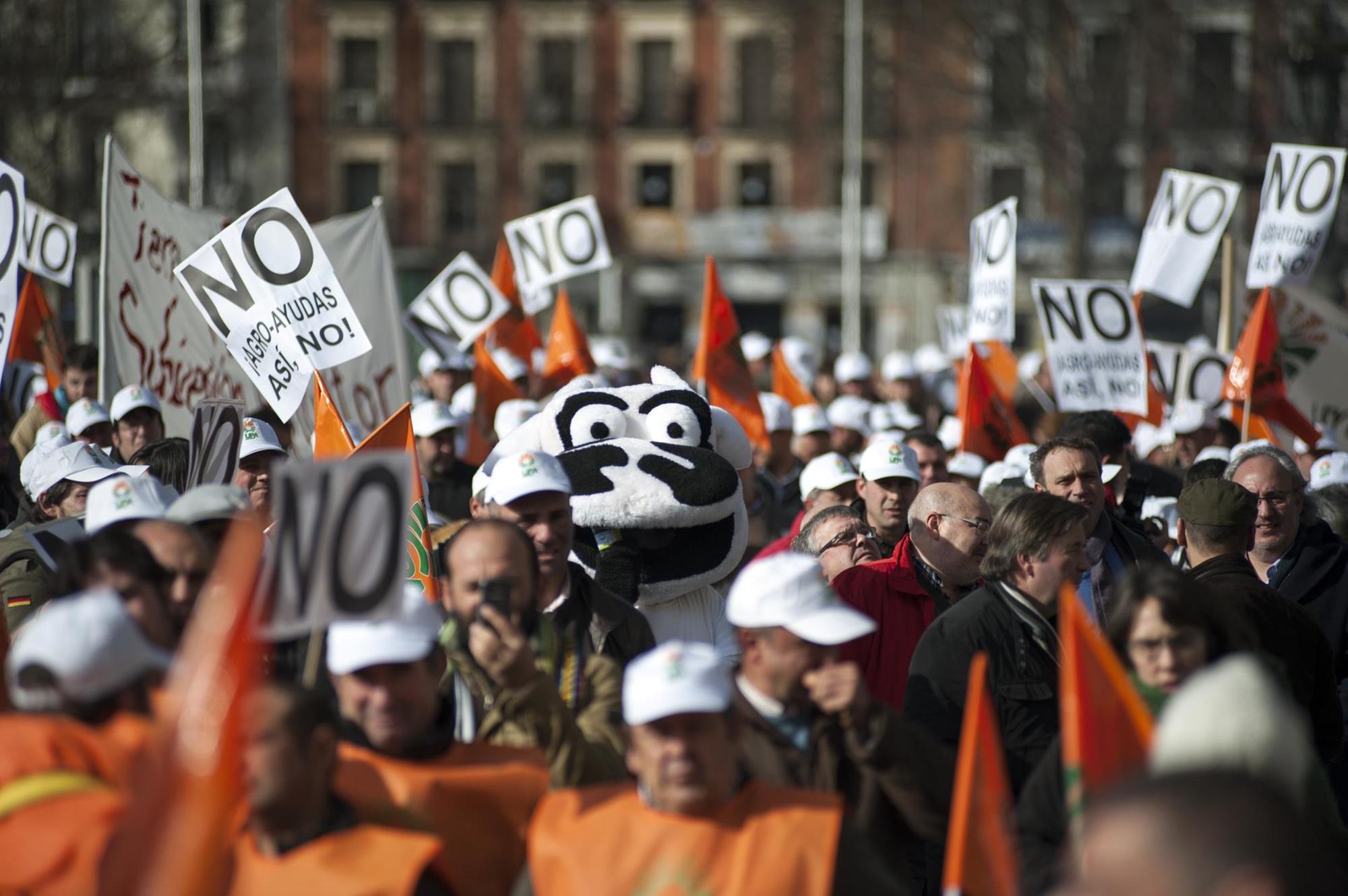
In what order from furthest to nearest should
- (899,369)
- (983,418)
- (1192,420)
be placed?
(899,369), (1192,420), (983,418)

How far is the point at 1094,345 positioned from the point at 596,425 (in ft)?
14.7

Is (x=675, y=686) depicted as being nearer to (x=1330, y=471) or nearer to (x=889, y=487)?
(x=889, y=487)

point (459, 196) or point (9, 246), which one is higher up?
point (9, 246)

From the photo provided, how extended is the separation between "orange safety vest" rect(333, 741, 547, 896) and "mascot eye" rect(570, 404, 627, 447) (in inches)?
96.6

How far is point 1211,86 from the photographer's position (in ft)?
105

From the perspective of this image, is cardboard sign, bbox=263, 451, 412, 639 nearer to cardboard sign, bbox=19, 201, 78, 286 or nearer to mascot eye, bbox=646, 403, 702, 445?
mascot eye, bbox=646, 403, 702, 445

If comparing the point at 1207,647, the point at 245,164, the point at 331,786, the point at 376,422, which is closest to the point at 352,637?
the point at 331,786

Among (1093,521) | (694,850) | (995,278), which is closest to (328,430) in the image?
(1093,521)

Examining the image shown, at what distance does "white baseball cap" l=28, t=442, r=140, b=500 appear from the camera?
6.49 meters

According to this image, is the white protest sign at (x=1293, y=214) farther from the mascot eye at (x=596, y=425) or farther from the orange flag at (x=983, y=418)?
the mascot eye at (x=596, y=425)

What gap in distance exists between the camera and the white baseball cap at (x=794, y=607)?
3.89 m

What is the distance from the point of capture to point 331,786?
11.7 feet

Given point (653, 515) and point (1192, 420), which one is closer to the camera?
point (653, 515)

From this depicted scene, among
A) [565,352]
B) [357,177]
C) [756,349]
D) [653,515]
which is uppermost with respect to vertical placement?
[653,515]
